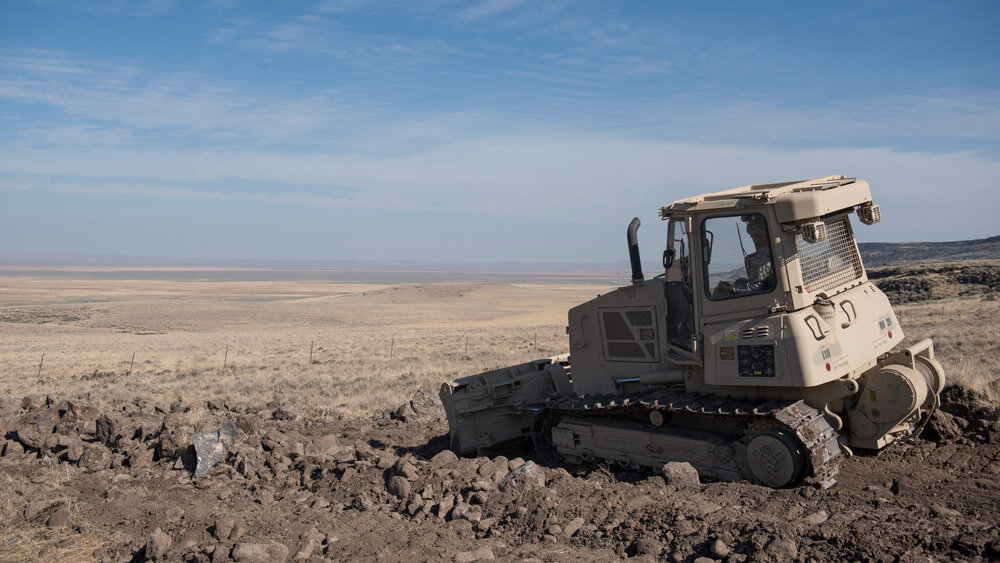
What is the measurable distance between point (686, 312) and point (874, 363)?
2.13m

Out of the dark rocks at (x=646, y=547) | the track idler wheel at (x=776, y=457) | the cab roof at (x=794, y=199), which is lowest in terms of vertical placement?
the dark rocks at (x=646, y=547)

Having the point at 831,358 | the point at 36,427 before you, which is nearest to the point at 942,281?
the point at 831,358

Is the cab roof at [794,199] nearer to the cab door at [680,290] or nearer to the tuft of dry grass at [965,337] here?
the cab door at [680,290]

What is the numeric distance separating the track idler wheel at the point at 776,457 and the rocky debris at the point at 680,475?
601 mm

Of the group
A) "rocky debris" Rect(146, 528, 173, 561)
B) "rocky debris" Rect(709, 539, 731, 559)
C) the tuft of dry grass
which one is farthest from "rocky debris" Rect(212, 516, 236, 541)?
the tuft of dry grass

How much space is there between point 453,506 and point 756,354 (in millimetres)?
3603

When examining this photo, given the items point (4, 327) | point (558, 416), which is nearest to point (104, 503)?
point (558, 416)

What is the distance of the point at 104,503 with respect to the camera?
904cm

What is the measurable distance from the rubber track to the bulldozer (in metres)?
0.02

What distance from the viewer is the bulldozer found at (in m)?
7.48

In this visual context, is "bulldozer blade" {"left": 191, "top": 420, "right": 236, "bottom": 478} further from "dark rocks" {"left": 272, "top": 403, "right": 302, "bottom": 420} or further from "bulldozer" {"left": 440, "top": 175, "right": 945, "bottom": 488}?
"bulldozer" {"left": 440, "top": 175, "right": 945, "bottom": 488}

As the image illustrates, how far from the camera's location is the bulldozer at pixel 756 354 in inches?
295

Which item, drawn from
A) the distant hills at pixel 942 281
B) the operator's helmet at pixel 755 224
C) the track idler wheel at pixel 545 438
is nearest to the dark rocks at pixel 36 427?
the track idler wheel at pixel 545 438

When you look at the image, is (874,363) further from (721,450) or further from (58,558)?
(58,558)
